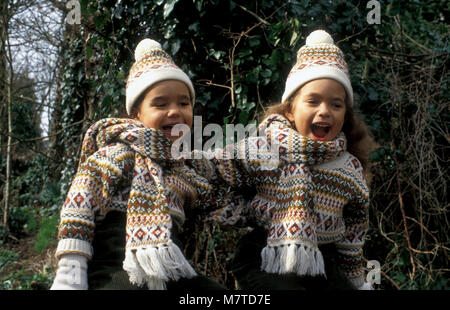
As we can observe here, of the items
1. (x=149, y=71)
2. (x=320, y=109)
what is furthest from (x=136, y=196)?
(x=320, y=109)

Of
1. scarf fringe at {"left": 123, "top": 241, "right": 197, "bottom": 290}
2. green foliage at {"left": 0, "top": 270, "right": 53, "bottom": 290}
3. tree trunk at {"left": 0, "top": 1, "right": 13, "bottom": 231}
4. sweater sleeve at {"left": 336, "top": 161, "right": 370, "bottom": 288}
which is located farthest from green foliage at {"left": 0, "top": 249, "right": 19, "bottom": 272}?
sweater sleeve at {"left": 336, "top": 161, "right": 370, "bottom": 288}

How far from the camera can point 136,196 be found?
184cm

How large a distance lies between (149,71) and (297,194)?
902mm

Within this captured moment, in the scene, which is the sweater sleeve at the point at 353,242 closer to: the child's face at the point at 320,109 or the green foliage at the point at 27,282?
the child's face at the point at 320,109

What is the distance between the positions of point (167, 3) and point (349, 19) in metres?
1.27

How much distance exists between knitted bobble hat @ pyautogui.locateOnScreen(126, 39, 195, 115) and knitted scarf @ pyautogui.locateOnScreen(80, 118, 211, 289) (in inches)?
6.6

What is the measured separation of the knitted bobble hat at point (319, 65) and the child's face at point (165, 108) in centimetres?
56

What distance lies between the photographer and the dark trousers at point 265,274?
1.95 metres

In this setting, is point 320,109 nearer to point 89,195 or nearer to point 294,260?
point 294,260

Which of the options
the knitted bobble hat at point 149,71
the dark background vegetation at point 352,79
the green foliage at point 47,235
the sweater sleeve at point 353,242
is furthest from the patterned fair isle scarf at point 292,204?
the green foliage at point 47,235

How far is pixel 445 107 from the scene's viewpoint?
3.58 metres

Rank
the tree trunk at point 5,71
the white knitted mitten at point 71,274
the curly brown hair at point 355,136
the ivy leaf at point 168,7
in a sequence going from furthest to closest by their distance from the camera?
the tree trunk at point 5,71 → the ivy leaf at point 168,7 → the curly brown hair at point 355,136 → the white knitted mitten at point 71,274
